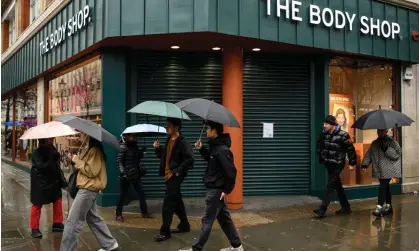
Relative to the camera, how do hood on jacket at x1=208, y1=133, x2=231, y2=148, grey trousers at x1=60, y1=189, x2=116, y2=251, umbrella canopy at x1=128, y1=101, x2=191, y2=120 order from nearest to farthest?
grey trousers at x1=60, y1=189, x2=116, y2=251, hood on jacket at x1=208, y1=133, x2=231, y2=148, umbrella canopy at x1=128, y1=101, x2=191, y2=120

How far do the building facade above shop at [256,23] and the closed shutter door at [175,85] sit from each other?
145 centimetres

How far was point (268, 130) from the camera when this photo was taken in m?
9.34

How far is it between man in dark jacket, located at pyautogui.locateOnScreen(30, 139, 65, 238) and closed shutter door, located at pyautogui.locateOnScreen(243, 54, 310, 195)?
14.2 feet

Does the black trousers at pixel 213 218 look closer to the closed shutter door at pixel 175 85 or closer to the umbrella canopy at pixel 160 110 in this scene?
the umbrella canopy at pixel 160 110

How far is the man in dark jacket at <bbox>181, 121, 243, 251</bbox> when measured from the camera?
16.6 feet

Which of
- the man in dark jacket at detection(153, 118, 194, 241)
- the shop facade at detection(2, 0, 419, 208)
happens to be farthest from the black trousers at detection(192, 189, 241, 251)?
the shop facade at detection(2, 0, 419, 208)

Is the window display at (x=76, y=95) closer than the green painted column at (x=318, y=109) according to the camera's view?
Yes

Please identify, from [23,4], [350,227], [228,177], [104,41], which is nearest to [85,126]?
[228,177]

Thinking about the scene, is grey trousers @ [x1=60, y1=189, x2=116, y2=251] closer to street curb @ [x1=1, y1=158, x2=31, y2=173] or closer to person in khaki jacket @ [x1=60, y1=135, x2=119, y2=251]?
person in khaki jacket @ [x1=60, y1=135, x2=119, y2=251]

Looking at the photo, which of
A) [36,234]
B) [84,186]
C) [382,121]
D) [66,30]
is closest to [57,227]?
[36,234]

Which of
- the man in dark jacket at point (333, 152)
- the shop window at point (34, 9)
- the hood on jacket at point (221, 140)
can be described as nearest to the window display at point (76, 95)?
the shop window at point (34, 9)

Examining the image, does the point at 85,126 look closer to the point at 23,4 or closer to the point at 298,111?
the point at 298,111

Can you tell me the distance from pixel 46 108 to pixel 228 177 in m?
10.0

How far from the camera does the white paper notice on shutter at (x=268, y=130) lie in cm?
932
